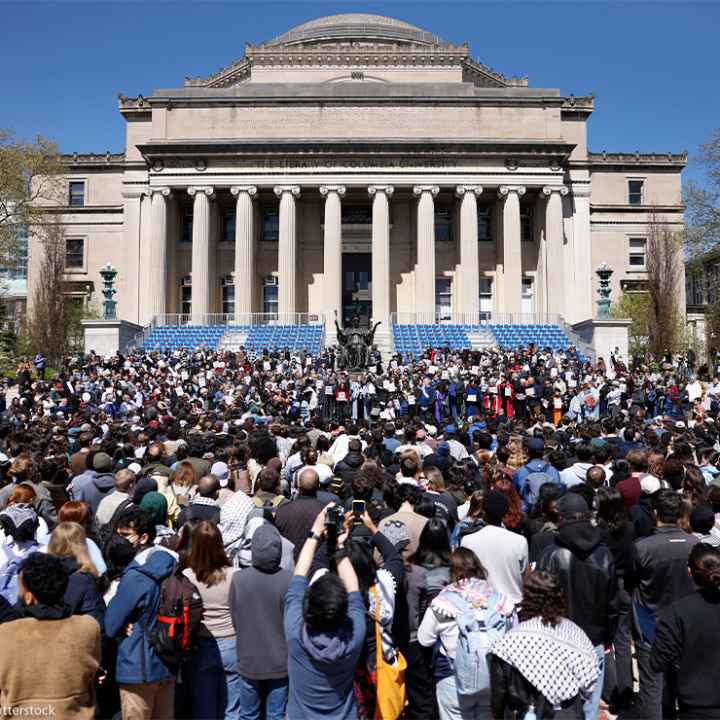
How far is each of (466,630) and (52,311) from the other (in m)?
45.6

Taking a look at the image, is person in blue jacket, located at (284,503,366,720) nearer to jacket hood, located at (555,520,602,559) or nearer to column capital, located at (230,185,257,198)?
jacket hood, located at (555,520,602,559)

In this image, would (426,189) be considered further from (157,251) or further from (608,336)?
(157,251)

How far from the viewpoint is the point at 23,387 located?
26641 mm

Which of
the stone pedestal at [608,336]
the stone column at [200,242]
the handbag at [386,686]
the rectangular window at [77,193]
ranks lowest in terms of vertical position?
the handbag at [386,686]

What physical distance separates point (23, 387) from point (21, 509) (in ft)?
70.1

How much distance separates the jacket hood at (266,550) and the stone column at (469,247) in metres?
44.2

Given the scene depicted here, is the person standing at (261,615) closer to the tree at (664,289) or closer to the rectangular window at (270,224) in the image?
the tree at (664,289)

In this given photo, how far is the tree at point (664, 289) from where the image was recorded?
4803 cm

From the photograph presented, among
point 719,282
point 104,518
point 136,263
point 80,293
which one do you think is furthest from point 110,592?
point 80,293

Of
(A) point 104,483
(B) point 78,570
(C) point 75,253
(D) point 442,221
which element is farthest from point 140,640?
(C) point 75,253

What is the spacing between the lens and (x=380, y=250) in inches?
1932

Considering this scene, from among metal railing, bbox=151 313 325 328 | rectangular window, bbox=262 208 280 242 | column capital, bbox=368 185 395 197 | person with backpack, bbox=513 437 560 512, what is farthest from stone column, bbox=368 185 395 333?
person with backpack, bbox=513 437 560 512

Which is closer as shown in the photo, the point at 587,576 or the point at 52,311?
the point at 587,576

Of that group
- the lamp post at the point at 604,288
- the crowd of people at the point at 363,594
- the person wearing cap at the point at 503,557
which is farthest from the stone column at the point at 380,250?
the person wearing cap at the point at 503,557
